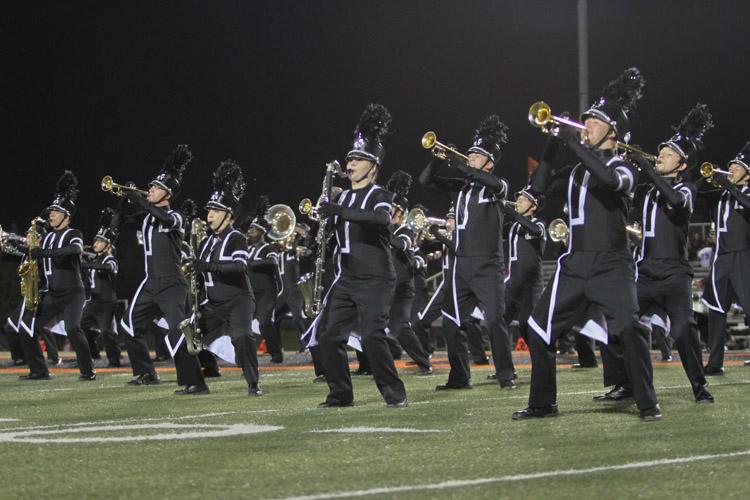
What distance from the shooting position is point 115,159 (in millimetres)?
28234

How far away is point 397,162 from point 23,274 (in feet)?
51.2

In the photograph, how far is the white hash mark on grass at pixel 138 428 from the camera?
7.21 meters

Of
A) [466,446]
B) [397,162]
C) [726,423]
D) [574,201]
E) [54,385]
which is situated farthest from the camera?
[397,162]

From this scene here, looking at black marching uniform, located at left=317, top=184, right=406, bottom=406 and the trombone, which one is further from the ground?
the trombone

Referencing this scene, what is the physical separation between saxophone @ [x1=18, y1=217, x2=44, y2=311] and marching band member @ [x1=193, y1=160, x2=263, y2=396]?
3.70 metres

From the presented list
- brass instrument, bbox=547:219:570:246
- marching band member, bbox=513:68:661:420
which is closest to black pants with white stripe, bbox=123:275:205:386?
marching band member, bbox=513:68:661:420

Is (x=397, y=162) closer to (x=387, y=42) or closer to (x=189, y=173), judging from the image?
(x=387, y=42)

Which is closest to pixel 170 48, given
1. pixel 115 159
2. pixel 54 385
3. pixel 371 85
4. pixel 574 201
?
pixel 115 159

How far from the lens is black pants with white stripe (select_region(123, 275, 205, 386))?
11664mm

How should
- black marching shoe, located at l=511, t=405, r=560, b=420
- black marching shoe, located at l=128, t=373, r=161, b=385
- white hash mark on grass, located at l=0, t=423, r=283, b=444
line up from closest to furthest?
white hash mark on grass, located at l=0, t=423, r=283, b=444
black marching shoe, located at l=511, t=405, r=560, b=420
black marching shoe, located at l=128, t=373, r=161, b=385

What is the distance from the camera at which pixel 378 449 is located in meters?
6.51

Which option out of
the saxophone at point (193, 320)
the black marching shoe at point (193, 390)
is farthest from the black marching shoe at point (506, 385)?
the saxophone at point (193, 320)

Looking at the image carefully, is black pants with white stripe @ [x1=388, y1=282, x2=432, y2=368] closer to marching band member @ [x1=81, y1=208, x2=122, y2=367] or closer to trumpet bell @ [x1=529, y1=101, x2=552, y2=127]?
marching band member @ [x1=81, y1=208, x2=122, y2=367]

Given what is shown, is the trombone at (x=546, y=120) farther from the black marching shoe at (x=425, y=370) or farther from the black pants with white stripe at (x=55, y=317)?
the black pants with white stripe at (x=55, y=317)
